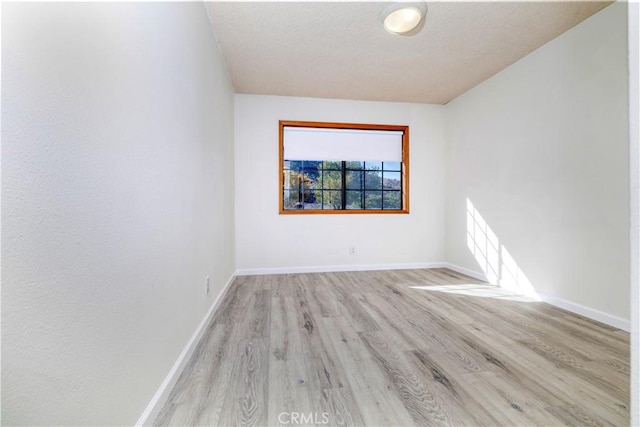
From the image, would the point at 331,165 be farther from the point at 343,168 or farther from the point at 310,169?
the point at 310,169

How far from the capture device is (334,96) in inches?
137

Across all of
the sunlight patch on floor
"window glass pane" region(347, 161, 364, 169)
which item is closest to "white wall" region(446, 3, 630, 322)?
the sunlight patch on floor

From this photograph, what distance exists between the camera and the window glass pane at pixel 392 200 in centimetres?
382

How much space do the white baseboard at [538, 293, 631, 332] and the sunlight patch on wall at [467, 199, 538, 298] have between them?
6.2 inches

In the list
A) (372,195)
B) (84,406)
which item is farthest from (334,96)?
(84,406)

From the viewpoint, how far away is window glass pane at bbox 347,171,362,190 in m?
3.71

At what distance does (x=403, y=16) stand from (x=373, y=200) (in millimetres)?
2304

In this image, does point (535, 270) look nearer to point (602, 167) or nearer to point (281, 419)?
point (602, 167)

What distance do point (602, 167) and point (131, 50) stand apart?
10.4 feet

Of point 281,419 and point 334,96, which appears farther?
point 334,96

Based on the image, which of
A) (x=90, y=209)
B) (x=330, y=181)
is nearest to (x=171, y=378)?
(x=90, y=209)

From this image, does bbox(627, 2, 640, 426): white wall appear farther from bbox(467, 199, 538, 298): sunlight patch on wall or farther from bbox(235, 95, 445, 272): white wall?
bbox(235, 95, 445, 272): white wall

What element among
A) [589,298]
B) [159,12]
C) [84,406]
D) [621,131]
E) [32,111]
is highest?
[159,12]

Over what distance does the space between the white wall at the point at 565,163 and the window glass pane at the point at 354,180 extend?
1543mm
